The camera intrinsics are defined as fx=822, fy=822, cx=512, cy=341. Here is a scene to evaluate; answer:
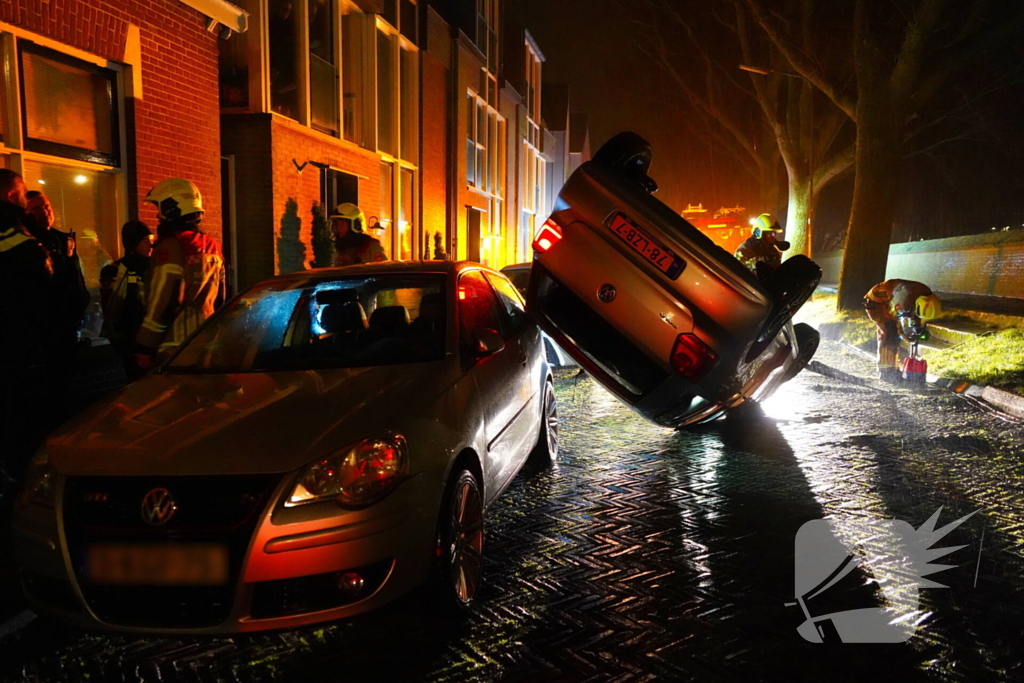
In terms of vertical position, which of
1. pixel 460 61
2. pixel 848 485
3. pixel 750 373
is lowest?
pixel 848 485

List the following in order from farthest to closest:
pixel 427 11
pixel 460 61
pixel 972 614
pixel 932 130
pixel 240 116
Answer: pixel 932 130
pixel 460 61
pixel 427 11
pixel 240 116
pixel 972 614

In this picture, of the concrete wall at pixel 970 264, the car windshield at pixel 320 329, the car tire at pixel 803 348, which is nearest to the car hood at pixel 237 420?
the car windshield at pixel 320 329

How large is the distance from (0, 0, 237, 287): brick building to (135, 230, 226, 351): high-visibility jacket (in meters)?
2.89

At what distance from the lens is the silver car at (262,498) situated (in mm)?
2928

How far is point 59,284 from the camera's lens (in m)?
5.36

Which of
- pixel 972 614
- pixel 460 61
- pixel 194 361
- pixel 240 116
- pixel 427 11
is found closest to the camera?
pixel 972 614

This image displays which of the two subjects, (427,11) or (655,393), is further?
(427,11)

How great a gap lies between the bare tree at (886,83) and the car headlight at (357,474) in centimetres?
1656

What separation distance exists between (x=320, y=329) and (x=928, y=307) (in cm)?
743

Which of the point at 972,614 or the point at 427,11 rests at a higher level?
the point at 427,11

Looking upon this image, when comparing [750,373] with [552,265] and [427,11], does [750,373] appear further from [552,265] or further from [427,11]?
[427,11]

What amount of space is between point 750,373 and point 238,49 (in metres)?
8.64

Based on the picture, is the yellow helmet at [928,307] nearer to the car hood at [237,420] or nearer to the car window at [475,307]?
the car window at [475,307]

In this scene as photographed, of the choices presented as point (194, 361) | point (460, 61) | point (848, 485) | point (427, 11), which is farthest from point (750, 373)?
point (460, 61)
